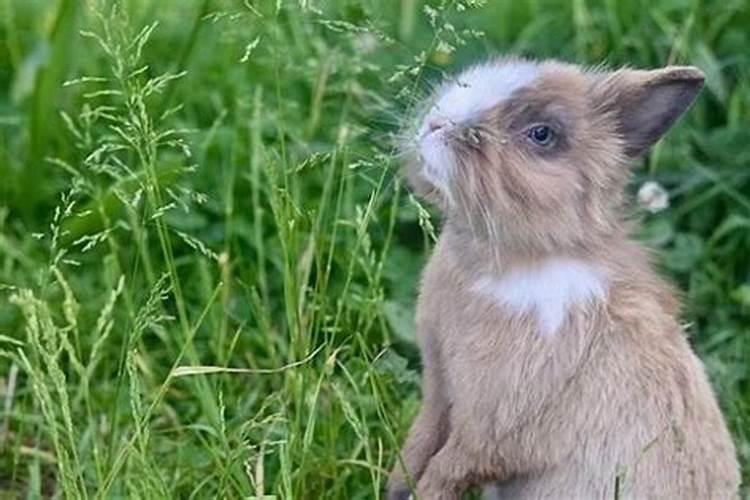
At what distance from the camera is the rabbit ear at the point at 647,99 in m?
3.63

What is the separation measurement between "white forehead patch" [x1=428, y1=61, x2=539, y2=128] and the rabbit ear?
0.49 feet

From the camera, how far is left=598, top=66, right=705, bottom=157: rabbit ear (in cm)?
363

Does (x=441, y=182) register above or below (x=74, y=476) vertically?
above

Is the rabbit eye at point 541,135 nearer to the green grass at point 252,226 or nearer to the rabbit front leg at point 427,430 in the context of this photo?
the green grass at point 252,226

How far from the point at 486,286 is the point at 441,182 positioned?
227mm

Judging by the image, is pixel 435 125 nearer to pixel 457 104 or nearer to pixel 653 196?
pixel 457 104

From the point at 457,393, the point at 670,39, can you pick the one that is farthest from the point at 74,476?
the point at 670,39

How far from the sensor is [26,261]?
488 cm

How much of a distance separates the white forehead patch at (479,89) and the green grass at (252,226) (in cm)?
8

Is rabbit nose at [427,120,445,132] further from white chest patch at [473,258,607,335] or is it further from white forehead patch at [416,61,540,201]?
white chest patch at [473,258,607,335]

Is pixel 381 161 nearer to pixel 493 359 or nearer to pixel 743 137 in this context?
pixel 493 359

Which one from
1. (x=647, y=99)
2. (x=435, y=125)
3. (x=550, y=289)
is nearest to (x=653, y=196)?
(x=647, y=99)

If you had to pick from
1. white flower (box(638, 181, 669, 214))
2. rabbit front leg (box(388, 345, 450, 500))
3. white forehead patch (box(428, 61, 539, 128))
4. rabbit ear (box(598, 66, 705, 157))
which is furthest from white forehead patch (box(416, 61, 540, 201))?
white flower (box(638, 181, 669, 214))

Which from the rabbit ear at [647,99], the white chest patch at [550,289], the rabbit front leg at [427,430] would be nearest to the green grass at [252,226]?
the rabbit front leg at [427,430]
